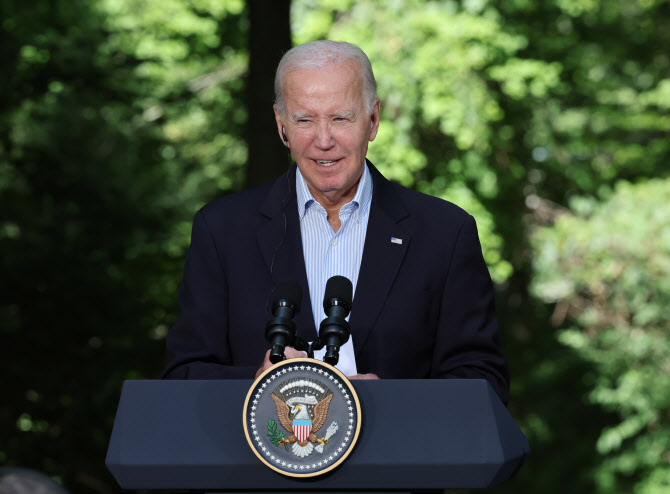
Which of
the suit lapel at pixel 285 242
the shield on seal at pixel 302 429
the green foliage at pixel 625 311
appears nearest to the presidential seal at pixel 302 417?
the shield on seal at pixel 302 429

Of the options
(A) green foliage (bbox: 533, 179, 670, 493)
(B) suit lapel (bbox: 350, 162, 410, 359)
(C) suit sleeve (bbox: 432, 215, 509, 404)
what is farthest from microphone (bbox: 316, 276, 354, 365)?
(A) green foliage (bbox: 533, 179, 670, 493)

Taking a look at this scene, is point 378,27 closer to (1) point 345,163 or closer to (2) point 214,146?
(2) point 214,146

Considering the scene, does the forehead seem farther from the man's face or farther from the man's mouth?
the man's mouth

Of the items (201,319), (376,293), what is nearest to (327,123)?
(376,293)

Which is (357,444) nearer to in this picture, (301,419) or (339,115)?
(301,419)

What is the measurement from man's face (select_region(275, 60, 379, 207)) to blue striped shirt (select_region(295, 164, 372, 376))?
14 centimetres

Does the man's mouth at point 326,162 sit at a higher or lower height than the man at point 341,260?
higher

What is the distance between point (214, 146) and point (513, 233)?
5.52 meters

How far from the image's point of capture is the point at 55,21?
14297mm

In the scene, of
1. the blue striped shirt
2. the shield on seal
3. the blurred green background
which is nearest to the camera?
the shield on seal

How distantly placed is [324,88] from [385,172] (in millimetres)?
10957

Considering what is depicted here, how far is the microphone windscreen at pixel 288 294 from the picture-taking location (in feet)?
7.51

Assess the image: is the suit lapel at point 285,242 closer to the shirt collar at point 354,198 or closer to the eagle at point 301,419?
the shirt collar at point 354,198

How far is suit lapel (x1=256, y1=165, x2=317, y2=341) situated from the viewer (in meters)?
2.89
